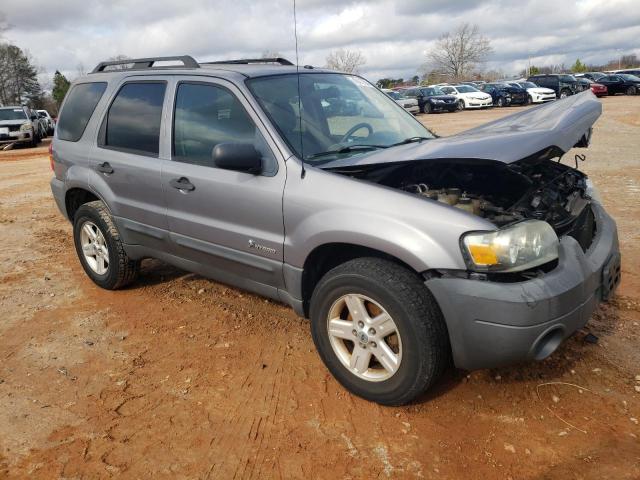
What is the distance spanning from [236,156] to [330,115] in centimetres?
93

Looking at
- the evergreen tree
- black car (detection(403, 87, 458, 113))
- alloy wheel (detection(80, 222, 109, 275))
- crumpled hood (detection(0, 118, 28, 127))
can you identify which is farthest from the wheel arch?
the evergreen tree

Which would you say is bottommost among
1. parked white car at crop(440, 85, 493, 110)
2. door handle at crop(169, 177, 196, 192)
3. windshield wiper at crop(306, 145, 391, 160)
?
parked white car at crop(440, 85, 493, 110)

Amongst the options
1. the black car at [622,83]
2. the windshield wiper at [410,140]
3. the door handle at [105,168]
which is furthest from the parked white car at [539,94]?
the door handle at [105,168]

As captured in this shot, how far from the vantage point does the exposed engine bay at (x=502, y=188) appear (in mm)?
3098

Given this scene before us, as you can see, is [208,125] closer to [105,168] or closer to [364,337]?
[105,168]

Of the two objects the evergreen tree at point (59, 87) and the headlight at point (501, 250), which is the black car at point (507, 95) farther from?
the evergreen tree at point (59, 87)

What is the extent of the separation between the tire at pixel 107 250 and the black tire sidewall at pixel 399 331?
2280 mm

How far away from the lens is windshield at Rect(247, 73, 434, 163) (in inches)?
137

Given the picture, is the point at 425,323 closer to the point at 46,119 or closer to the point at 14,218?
the point at 14,218

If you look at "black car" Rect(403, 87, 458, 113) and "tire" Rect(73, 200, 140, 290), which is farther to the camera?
"black car" Rect(403, 87, 458, 113)

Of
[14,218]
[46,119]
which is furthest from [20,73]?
[14,218]

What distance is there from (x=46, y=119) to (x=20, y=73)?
4557cm

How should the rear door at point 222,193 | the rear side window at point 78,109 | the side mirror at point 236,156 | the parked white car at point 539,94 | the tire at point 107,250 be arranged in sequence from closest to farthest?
the side mirror at point 236,156, the rear door at point 222,193, the tire at point 107,250, the rear side window at point 78,109, the parked white car at point 539,94

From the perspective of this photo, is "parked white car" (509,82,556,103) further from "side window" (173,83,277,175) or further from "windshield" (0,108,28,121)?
"side window" (173,83,277,175)
